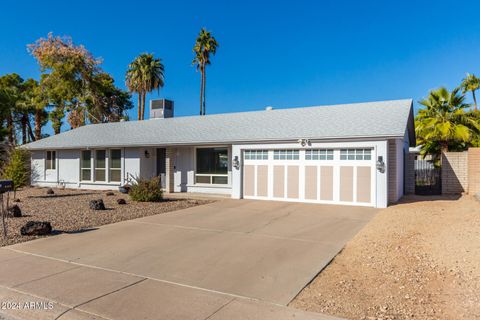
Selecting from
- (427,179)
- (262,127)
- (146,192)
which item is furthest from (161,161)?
(427,179)

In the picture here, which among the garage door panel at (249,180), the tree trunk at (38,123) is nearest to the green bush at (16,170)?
the garage door panel at (249,180)

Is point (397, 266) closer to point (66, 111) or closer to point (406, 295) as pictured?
point (406, 295)

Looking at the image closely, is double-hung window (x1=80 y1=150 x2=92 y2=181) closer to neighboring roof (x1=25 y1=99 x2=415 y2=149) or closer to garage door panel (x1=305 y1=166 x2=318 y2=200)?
neighboring roof (x1=25 y1=99 x2=415 y2=149)

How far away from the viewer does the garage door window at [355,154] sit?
13039 millimetres

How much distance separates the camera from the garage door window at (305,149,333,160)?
13.8 metres

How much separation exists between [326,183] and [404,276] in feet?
27.9

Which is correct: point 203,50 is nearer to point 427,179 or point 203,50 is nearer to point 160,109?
point 160,109

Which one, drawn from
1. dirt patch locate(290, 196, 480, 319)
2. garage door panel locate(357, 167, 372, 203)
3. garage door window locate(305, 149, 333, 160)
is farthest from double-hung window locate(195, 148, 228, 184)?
dirt patch locate(290, 196, 480, 319)

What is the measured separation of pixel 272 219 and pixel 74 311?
701 centimetres

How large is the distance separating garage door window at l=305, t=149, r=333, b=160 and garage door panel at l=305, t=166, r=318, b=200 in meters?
0.42

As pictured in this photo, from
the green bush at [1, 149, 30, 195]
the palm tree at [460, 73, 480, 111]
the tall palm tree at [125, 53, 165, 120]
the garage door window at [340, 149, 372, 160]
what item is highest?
the tall palm tree at [125, 53, 165, 120]

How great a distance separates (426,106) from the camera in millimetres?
19812

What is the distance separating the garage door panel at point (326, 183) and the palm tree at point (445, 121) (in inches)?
326

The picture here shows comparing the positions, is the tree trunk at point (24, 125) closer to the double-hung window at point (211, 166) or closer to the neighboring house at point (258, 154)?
the neighboring house at point (258, 154)
